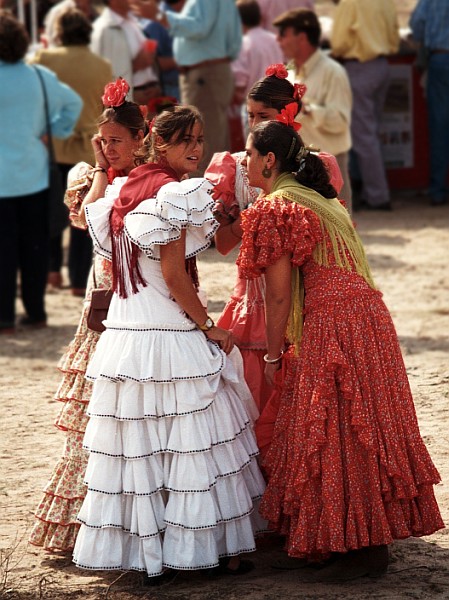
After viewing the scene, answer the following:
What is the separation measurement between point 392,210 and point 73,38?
179 inches

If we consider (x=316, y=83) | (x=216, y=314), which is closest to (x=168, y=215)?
(x=216, y=314)

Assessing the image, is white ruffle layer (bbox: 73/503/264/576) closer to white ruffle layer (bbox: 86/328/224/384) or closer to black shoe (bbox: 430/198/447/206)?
white ruffle layer (bbox: 86/328/224/384)

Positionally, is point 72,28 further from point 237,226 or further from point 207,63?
point 237,226

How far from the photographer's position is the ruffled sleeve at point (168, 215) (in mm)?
4289

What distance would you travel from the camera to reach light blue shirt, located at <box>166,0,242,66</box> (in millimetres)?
10523

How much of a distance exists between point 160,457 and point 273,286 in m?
0.74

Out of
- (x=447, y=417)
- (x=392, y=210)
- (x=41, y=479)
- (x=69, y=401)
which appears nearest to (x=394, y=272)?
(x=392, y=210)

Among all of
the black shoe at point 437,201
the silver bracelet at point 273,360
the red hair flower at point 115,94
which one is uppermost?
the red hair flower at point 115,94

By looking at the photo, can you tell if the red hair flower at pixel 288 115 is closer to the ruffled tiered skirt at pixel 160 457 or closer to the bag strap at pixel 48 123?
the ruffled tiered skirt at pixel 160 457

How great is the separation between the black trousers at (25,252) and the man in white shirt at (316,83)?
77.5 inches

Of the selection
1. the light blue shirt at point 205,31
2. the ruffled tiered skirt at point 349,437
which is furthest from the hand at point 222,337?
the light blue shirt at point 205,31

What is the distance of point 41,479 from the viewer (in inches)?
230

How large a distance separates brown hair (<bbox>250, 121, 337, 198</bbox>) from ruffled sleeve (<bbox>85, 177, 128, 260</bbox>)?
52 cm

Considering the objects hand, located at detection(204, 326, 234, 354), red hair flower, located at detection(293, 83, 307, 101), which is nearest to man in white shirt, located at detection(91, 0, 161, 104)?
red hair flower, located at detection(293, 83, 307, 101)
